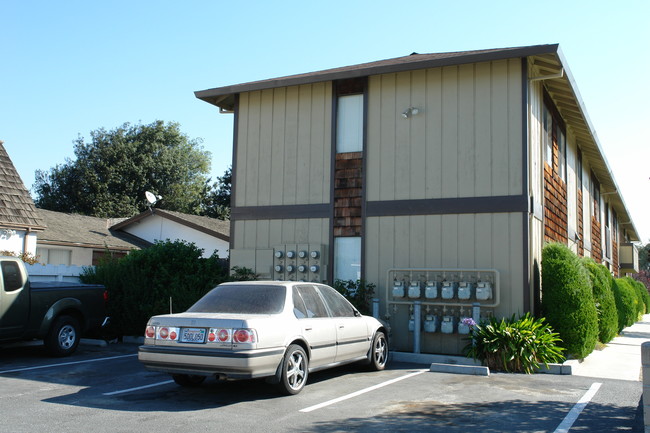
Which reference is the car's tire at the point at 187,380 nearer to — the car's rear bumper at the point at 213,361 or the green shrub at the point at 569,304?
the car's rear bumper at the point at 213,361

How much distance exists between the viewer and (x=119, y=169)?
48.8m

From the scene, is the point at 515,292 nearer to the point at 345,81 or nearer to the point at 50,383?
the point at 345,81

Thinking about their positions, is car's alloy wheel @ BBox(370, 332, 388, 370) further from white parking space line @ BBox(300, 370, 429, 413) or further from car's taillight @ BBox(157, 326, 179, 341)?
car's taillight @ BBox(157, 326, 179, 341)

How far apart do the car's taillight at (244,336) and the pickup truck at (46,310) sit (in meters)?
5.13

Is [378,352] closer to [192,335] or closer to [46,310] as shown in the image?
[192,335]

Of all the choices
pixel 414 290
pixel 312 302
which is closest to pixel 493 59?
pixel 414 290

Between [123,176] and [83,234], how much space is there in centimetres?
2260

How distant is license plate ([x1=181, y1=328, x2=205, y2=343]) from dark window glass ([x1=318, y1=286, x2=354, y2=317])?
2257 mm

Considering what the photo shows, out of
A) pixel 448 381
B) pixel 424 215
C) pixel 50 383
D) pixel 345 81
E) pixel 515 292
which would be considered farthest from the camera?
pixel 345 81

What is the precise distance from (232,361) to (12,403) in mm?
2582

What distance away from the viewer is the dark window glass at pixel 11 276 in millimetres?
10586

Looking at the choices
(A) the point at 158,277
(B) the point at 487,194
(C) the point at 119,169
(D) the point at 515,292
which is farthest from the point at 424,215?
(C) the point at 119,169

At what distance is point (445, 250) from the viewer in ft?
41.0

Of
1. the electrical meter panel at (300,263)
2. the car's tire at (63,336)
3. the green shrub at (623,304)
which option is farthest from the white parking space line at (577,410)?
the green shrub at (623,304)
